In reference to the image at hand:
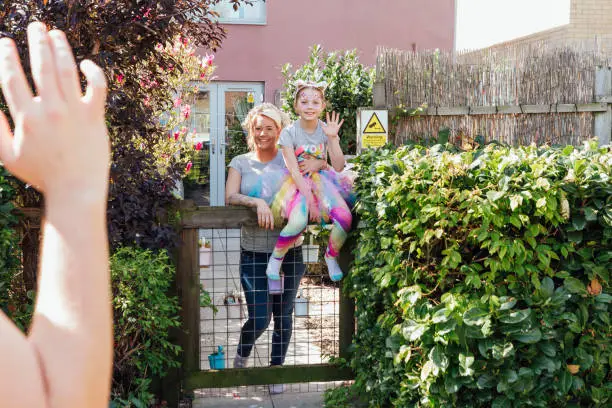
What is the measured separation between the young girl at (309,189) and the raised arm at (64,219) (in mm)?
2943

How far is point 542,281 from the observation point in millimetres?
3049

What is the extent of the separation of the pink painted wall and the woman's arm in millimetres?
8585

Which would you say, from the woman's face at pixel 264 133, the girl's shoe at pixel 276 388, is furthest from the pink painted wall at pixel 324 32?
the girl's shoe at pixel 276 388

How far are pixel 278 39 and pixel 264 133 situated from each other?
9220mm

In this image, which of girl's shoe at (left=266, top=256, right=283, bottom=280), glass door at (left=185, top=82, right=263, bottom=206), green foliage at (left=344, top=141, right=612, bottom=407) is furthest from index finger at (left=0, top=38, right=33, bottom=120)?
glass door at (left=185, top=82, right=263, bottom=206)

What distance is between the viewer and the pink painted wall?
42.0 ft

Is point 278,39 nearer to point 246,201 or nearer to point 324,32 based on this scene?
point 324,32

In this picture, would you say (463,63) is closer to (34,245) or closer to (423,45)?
(34,245)

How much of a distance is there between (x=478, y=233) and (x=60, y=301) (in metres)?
2.40

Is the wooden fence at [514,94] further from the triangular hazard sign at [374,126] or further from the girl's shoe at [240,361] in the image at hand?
the girl's shoe at [240,361]

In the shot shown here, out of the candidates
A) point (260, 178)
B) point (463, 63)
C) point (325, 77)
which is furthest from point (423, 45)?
point (260, 178)

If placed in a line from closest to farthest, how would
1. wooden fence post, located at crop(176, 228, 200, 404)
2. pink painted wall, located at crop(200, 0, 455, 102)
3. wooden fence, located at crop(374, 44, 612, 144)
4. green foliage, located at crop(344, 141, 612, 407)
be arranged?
green foliage, located at crop(344, 141, 612, 407), wooden fence post, located at crop(176, 228, 200, 404), wooden fence, located at crop(374, 44, 612, 144), pink painted wall, located at crop(200, 0, 455, 102)

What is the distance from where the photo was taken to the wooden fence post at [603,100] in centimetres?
595

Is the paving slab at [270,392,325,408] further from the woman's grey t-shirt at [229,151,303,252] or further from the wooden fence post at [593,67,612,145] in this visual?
the wooden fence post at [593,67,612,145]
